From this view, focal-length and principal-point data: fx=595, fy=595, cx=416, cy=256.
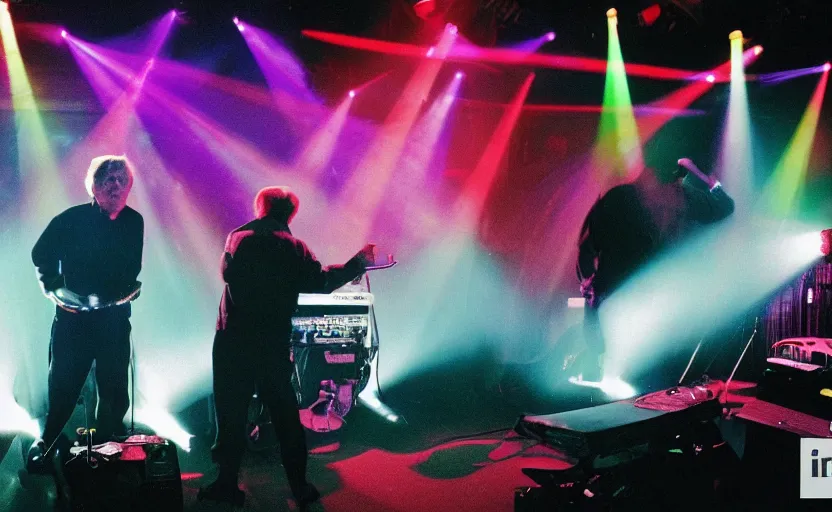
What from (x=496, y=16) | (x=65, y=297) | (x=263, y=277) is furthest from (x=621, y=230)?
(x=65, y=297)

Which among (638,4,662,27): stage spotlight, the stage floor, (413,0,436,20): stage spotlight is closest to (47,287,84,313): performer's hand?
the stage floor

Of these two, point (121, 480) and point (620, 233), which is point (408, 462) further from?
point (620, 233)

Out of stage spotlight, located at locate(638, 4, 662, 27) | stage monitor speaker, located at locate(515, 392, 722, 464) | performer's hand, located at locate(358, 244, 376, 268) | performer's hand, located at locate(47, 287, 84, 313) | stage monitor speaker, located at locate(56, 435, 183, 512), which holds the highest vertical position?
stage spotlight, located at locate(638, 4, 662, 27)

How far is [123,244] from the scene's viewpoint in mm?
3943

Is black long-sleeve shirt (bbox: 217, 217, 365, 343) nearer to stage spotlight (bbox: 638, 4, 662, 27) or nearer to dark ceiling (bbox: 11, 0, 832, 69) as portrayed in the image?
dark ceiling (bbox: 11, 0, 832, 69)

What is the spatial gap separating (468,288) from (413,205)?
1.21m

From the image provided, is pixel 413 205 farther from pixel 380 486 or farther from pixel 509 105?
pixel 380 486

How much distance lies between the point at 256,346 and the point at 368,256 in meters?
0.89

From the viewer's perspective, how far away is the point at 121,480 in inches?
115

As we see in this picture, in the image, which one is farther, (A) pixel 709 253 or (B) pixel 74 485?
(A) pixel 709 253

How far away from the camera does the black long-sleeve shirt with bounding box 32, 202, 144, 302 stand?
378 cm

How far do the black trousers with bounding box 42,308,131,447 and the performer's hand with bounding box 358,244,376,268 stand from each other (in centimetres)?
165

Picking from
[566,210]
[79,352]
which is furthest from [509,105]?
[79,352]

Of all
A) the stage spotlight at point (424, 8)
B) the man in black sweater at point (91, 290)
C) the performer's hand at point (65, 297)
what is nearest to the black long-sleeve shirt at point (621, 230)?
the stage spotlight at point (424, 8)
